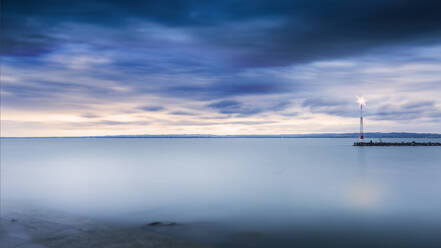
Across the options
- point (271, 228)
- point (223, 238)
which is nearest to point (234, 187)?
point (271, 228)

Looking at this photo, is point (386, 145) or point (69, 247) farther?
point (386, 145)

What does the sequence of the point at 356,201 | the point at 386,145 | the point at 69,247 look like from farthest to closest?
the point at 386,145, the point at 356,201, the point at 69,247

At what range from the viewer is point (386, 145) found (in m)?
125

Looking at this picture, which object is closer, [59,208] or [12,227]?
[12,227]

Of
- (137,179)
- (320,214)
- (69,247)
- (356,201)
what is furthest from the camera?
(137,179)

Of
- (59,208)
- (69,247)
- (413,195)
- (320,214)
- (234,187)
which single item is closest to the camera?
(69,247)

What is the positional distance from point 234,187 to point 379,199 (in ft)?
41.1

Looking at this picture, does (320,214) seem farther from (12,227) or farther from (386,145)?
(386,145)

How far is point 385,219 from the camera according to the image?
17859mm

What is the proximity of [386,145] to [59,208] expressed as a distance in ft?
424

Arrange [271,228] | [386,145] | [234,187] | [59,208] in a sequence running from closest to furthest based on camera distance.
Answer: [271,228] < [59,208] < [234,187] < [386,145]

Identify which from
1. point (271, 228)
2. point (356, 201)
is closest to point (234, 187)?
point (356, 201)

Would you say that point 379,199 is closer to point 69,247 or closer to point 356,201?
point 356,201

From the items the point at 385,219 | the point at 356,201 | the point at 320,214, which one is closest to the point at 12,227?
the point at 320,214
